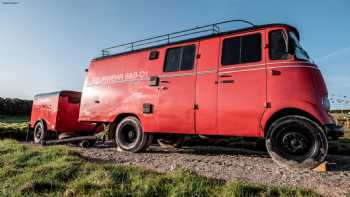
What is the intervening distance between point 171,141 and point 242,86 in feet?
10.8

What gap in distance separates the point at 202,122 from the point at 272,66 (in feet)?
6.40

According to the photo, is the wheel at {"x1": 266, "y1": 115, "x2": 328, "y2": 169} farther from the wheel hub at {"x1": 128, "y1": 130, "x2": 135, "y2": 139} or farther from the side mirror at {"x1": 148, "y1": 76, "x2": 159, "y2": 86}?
the wheel hub at {"x1": 128, "y1": 130, "x2": 135, "y2": 139}

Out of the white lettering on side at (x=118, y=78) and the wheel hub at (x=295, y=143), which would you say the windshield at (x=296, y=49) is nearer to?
the wheel hub at (x=295, y=143)

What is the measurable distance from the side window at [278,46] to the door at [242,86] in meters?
0.18

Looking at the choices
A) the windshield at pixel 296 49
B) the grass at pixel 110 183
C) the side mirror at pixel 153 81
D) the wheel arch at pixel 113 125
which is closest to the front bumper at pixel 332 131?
the windshield at pixel 296 49

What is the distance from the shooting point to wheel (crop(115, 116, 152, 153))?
7.46 metres

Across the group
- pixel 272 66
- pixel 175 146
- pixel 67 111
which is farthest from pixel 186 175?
pixel 67 111

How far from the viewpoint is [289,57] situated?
5.45m

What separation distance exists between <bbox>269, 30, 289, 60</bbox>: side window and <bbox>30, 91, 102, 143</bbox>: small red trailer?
7.26 meters

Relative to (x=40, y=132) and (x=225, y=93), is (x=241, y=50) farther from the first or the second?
(x=40, y=132)

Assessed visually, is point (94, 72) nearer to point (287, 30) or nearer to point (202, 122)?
point (202, 122)

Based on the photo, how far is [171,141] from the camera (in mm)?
8344

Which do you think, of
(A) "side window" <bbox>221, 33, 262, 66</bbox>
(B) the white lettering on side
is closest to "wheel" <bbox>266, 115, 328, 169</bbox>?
(A) "side window" <bbox>221, 33, 262, 66</bbox>

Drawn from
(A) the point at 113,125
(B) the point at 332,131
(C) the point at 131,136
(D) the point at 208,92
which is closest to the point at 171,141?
(C) the point at 131,136
